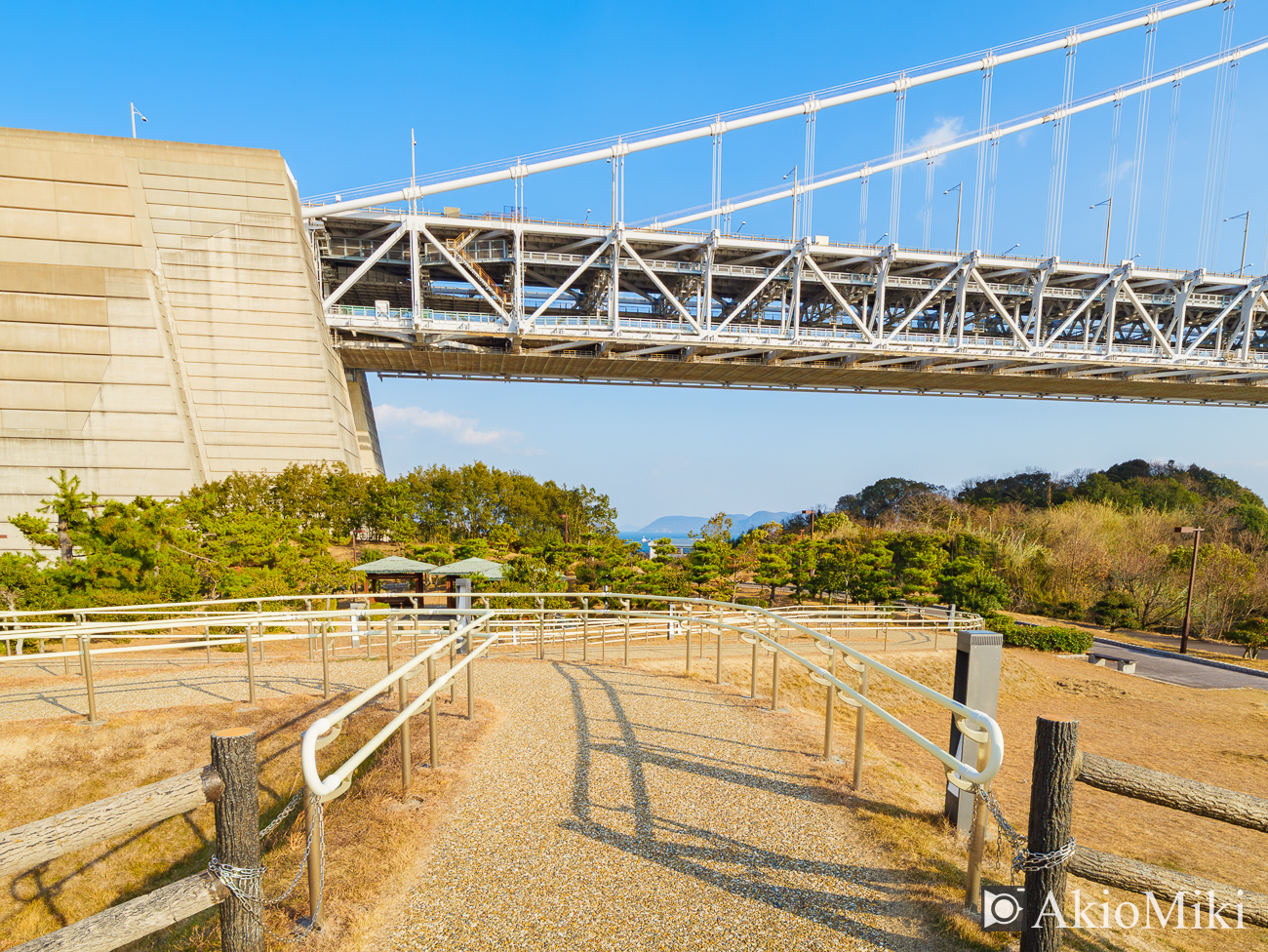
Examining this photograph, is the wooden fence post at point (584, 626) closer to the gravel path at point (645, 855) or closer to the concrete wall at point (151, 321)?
the gravel path at point (645, 855)

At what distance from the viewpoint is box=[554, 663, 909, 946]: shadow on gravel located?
9.91 feet

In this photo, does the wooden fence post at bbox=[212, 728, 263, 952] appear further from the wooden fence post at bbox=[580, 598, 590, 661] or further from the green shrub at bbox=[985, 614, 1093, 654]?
the green shrub at bbox=[985, 614, 1093, 654]

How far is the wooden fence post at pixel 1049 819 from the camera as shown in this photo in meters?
2.59

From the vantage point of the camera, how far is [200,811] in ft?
18.4

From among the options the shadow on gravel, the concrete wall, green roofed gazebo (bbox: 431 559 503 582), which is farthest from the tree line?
the shadow on gravel

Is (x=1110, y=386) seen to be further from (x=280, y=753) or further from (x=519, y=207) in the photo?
(x=280, y=753)

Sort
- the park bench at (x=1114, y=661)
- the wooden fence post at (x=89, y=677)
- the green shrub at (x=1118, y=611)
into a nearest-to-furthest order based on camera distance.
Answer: the wooden fence post at (x=89, y=677) → the park bench at (x=1114, y=661) → the green shrub at (x=1118, y=611)

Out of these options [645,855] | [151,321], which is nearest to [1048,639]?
[645,855]

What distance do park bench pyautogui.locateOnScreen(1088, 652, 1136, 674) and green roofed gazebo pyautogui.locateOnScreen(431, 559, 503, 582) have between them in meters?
20.2

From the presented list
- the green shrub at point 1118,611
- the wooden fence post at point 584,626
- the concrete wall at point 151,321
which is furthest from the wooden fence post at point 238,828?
the green shrub at point 1118,611

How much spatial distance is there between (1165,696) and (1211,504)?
148 ft

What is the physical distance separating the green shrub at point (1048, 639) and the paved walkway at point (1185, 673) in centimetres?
129

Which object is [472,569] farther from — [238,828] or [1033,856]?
[1033,856]

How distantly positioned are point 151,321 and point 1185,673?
42825mm
